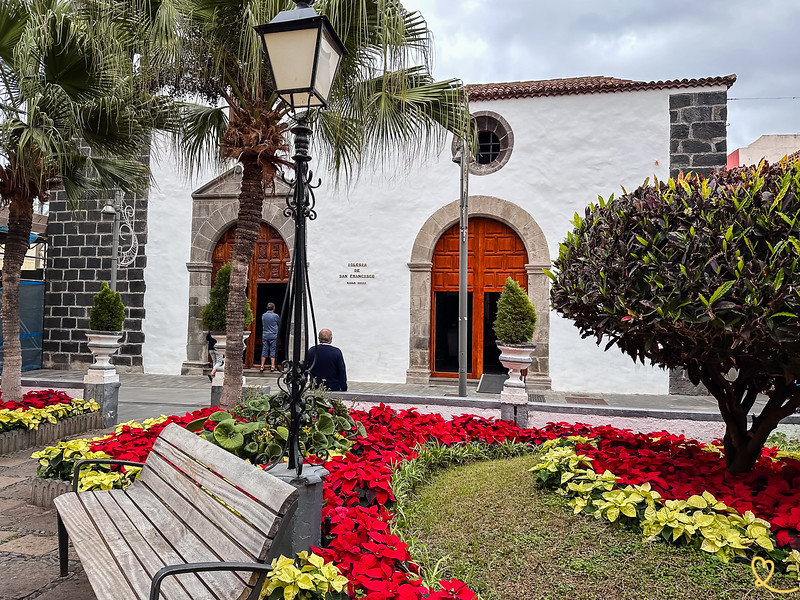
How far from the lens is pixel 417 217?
11414 millimetres

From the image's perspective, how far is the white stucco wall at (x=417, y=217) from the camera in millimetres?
10602

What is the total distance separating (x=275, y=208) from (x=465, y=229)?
4.37 metres

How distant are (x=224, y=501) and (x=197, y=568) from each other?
0.50 metres

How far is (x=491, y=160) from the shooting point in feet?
37.2

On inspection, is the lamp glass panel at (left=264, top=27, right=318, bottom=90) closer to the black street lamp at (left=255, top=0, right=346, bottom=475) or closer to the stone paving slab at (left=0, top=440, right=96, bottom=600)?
the black street lamp at (left=255, top=0, right=346, bottom=475)

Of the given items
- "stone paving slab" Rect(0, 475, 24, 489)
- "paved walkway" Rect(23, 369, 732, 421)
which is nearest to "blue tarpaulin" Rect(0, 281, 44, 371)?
"paved walkway" Rect(23, 369, 732, 421)

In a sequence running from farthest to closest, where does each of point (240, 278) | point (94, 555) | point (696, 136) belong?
point (696, 136), point (240, 278), point (94, 555)

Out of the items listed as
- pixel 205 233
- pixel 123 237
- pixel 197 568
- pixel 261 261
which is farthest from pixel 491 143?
pixel 197 568

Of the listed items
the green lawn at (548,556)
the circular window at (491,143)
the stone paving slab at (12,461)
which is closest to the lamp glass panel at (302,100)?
the green lawn at (548,556)

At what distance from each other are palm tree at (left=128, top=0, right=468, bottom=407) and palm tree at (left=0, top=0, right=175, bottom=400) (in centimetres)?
57

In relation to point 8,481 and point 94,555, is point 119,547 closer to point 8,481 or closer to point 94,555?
point 94,555

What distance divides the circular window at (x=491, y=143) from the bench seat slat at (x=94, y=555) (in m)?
9.60

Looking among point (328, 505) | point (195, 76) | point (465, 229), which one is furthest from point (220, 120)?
point (328, 505)

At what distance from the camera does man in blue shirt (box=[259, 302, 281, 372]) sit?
11.9 meters
